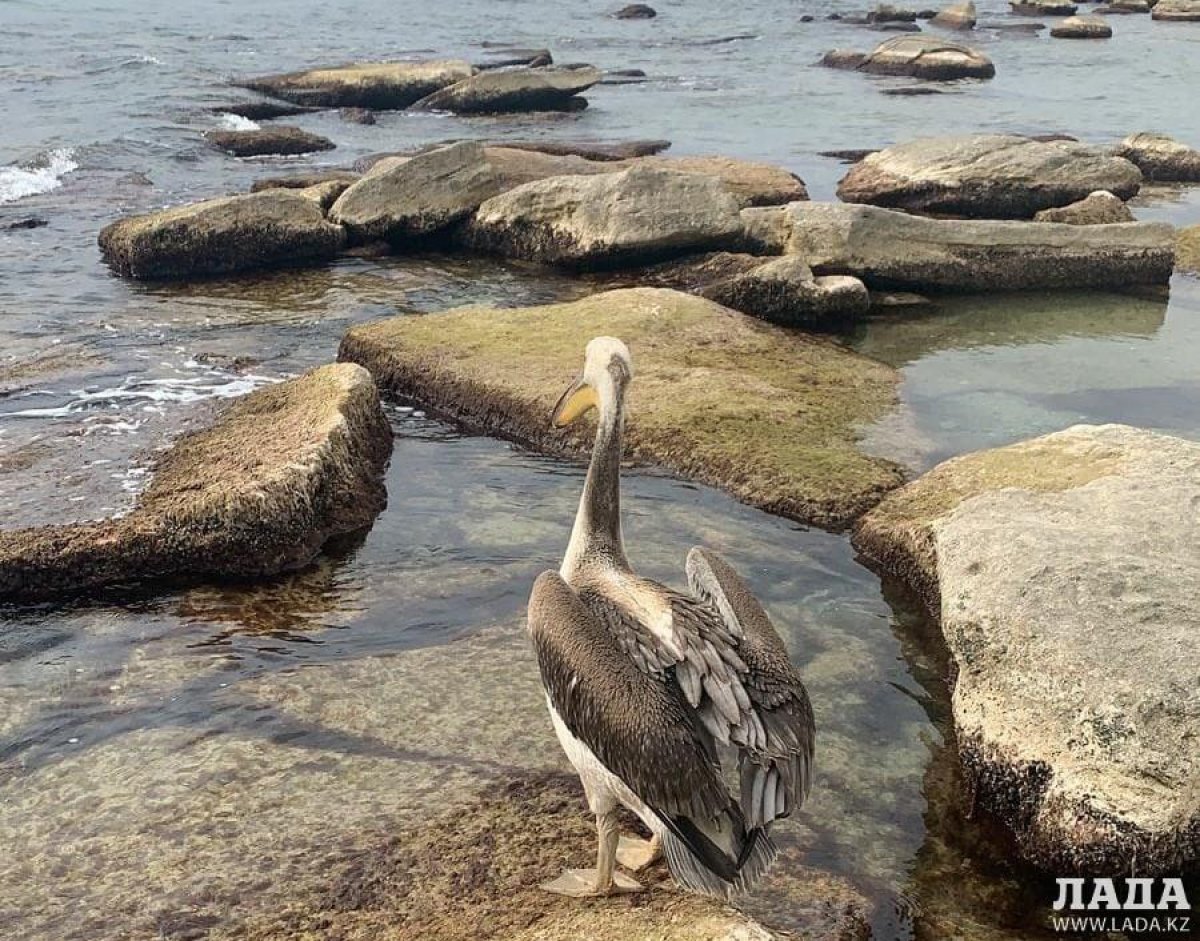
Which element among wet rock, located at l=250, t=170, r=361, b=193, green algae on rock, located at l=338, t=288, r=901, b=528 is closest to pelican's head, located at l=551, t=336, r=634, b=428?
green algae on rock, located at l=338, t=288, r=901, b=528

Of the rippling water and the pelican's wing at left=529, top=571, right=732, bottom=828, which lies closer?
the pelican's wing at left=529, top=571, right=732, bottom=828

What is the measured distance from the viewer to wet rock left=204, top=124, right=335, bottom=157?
70.3 ft

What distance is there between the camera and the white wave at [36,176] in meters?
17.8

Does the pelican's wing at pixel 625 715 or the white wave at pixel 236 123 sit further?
the white wave at pixel 236 123

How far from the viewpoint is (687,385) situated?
31.0 ft

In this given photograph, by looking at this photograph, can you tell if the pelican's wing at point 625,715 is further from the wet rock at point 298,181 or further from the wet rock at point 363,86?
the wet rock at point 363,86

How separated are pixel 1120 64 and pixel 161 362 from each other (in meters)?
29.6

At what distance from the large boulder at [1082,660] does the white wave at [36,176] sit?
15442 millimetres

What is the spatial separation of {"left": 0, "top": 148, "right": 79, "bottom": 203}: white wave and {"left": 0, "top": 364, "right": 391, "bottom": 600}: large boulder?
11300 mm

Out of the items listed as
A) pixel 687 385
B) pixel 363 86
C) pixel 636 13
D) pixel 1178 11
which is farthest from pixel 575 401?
pixel 1178 11

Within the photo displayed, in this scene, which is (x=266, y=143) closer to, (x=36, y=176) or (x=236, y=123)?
(x=236, y=123)

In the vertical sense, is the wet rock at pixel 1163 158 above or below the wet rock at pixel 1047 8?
below

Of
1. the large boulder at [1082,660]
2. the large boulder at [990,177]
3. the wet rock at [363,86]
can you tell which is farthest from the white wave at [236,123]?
the large boulder at [1082,660]

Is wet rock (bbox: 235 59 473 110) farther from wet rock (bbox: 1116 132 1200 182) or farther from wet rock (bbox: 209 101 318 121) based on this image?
wet rock (bbox: 1116 132 1200 182)
